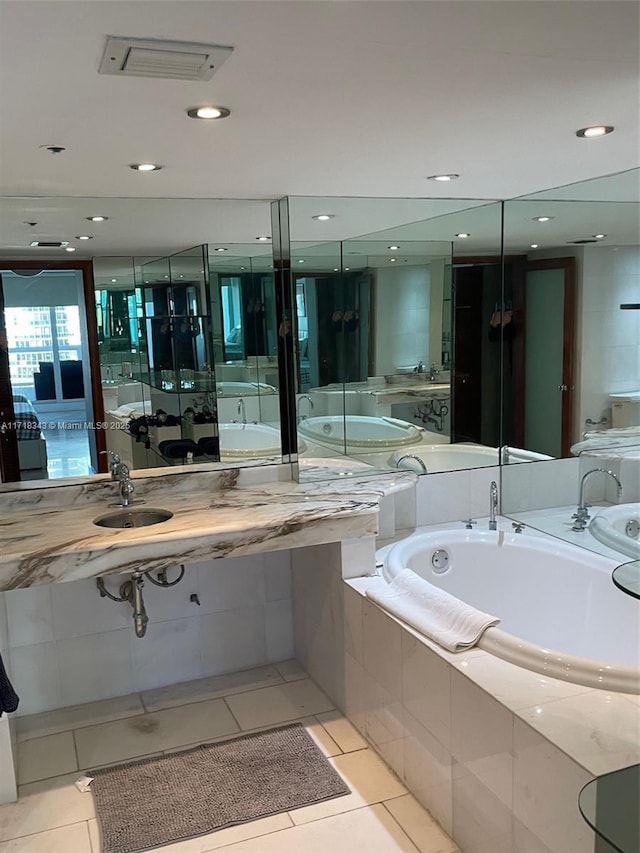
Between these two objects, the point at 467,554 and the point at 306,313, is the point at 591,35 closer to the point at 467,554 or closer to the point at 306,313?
the point at 306,313

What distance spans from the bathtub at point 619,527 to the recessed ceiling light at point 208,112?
2.41 metres

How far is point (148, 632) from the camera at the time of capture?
10.5 ft

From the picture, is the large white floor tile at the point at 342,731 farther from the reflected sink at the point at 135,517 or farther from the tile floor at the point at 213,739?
the reflected sink at the point at 135,517

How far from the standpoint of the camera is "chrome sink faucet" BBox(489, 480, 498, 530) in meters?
3.40

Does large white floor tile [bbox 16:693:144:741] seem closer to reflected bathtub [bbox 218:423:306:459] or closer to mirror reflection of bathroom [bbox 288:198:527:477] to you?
reflected bathtub [bbox 218:423:306:459]

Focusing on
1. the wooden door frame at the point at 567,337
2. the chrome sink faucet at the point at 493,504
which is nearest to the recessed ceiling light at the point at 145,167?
the wooden door frame at the point at 567,337

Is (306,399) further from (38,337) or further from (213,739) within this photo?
(213,739)

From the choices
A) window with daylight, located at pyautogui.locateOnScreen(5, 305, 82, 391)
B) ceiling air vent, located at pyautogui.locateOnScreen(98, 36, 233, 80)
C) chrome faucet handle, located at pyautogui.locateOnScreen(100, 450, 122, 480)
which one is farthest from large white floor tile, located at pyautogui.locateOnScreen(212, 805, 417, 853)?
ceiling air vent, located at pyautogui.locateOnScreen(98, 36, 233, 80)

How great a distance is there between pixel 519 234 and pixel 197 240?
1.54m

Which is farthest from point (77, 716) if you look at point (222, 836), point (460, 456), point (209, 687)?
point (460, 456)

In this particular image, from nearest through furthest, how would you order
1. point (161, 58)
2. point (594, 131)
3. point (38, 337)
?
point (161, 58)
point (594, 131)
point (38, 337)

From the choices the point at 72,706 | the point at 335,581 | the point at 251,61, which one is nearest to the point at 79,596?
the point at 72,706

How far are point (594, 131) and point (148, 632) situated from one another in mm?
2556

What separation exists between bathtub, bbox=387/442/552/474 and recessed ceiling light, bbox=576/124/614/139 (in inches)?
72.4
